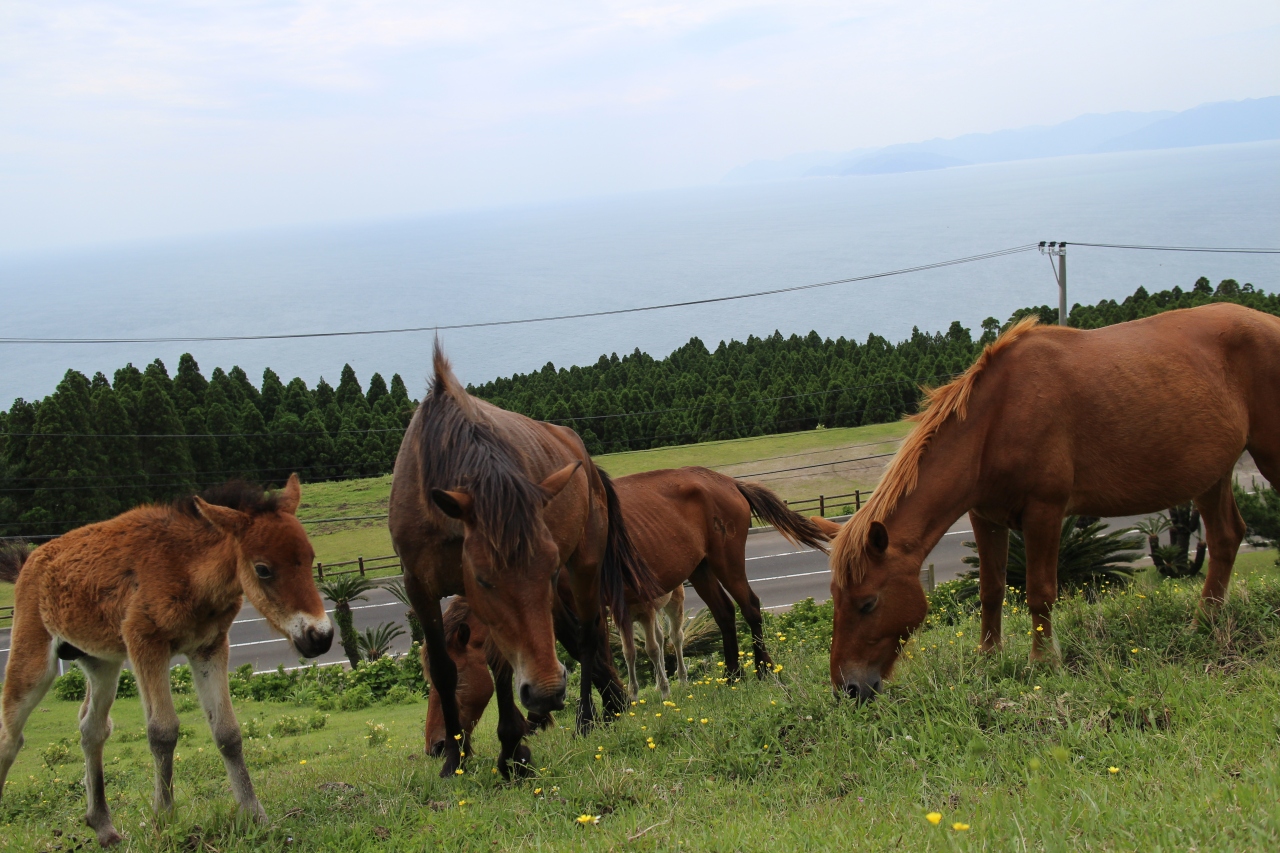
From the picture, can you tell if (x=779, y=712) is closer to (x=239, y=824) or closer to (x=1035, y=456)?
(x=1035, y=456)

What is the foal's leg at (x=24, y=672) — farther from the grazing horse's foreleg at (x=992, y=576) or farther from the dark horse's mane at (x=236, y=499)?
the grazing horse's foreleg at (x=992, y=576)

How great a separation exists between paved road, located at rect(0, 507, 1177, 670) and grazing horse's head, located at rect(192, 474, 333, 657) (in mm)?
17111

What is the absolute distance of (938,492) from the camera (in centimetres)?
528

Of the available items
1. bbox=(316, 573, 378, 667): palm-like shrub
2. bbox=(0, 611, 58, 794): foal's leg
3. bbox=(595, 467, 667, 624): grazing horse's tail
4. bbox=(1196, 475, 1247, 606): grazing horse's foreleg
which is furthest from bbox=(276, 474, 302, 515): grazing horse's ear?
bbox=(316, 573, 378, 667): palm-like shrub

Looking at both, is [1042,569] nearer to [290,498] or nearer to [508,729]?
[508,729]

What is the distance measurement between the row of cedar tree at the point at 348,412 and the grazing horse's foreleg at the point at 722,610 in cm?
2377

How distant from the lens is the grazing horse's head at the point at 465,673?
661cm

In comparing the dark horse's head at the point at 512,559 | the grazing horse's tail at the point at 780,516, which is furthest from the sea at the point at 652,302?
the dark horse's head at the point at 512,559

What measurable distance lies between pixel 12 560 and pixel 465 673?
2.93 meters

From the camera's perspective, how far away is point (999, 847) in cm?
302

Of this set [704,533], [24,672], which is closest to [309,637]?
[24,672]

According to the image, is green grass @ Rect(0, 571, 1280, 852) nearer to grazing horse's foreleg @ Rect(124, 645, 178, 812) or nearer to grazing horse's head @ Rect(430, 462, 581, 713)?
grazing horse's foreleg @ Rect(124, 645, 178, 812)

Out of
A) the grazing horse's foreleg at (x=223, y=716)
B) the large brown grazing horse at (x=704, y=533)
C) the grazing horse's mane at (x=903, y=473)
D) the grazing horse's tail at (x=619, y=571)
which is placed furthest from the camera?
the large brown grazing horse at (x=704, y=533)

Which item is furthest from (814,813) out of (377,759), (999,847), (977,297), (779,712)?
(977,297)
